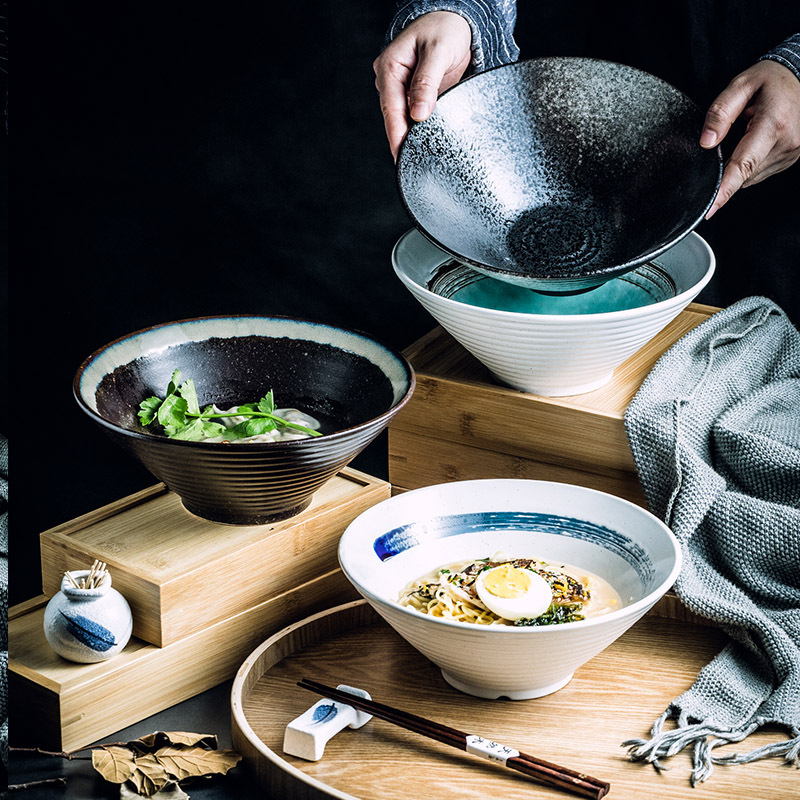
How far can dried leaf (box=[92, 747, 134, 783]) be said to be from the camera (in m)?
1.18

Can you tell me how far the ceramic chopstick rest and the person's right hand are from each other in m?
0.69

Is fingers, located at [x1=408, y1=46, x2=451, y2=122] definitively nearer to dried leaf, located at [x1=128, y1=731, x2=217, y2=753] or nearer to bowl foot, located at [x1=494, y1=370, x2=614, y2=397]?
bowl foot, located at [x1=494, y1=370, x2=614, y2=397]

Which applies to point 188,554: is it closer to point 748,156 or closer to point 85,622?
point 85,622

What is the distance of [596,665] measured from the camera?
1.37 m

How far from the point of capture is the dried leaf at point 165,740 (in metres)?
1.23

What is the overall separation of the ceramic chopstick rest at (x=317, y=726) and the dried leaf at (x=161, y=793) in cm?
11

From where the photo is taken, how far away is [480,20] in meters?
1.80

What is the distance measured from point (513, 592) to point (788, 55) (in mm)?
862

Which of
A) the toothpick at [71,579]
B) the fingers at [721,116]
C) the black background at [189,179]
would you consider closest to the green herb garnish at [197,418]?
the toothpick at [71,579]

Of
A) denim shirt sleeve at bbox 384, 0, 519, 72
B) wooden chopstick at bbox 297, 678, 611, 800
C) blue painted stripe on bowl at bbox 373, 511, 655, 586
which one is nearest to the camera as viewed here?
wooden chopstick at bbox 297, 678, 611, 800

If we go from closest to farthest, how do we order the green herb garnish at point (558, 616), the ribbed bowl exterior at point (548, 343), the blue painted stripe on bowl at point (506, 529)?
the green herb garnish at point (558, 616) < the blue painted stripe on bowl at point (506, 529) < the ribbed bowl exterior at point (548, 343)

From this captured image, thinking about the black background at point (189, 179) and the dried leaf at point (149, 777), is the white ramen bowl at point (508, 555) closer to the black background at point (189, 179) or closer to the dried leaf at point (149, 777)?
the dried leaf at point (149, 777)

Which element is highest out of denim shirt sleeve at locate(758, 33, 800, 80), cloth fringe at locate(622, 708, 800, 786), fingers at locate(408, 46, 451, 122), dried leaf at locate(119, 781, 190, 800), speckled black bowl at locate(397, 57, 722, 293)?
denim shirt sleeve at locate(758, 33, 800, 80)

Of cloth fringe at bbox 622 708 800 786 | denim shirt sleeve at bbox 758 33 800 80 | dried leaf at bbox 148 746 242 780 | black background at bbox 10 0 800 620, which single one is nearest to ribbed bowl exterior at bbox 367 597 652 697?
cloth fringe at bbox 622 708 800 786
